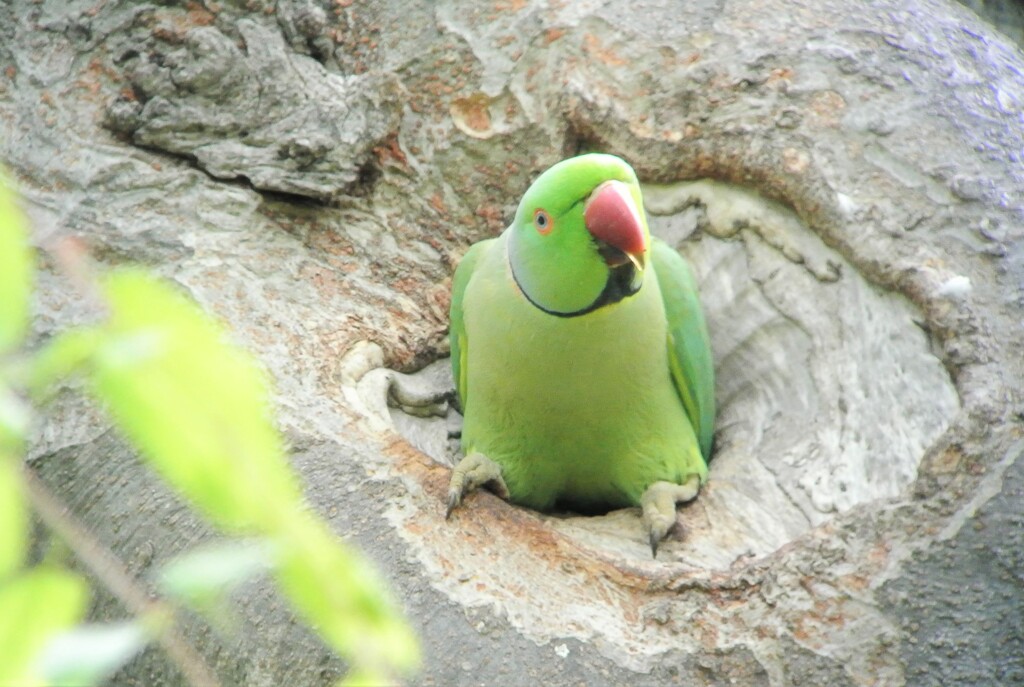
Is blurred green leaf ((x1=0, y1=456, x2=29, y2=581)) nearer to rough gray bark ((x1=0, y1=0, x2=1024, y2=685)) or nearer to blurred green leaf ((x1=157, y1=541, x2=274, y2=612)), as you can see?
blurred green leaf ((x1=157, y1=541, x2=274, y2=612))

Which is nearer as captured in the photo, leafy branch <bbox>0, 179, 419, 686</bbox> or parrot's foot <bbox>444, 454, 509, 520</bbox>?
leafy branch <bbox>0, 179, 419, 686</bbox>

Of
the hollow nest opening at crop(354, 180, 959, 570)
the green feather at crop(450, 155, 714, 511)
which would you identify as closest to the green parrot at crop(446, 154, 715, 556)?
the green feather at crop(450, 155, 714, 511)

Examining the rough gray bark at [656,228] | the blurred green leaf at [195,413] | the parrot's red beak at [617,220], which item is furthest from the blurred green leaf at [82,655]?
the parrot's red beak at [617,220]

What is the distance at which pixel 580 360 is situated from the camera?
2.79 meters

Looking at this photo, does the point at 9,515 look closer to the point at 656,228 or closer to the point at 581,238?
the point at 581,238

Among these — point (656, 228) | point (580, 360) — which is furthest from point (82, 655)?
point (656, 228)

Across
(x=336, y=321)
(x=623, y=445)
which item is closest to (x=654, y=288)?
(x=623, y=445)

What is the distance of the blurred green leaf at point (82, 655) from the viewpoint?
2.21 ft

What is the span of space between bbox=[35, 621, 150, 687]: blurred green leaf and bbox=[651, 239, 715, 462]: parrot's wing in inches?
96.4

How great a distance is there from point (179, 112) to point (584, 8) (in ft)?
4.27

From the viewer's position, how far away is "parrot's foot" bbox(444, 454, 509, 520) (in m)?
2.48

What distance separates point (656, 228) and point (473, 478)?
1.14 meters

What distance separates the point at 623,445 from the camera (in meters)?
2.98

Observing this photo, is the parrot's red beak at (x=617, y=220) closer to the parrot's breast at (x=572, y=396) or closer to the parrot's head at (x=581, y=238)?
the parrot's head at (x=581, y=238)
